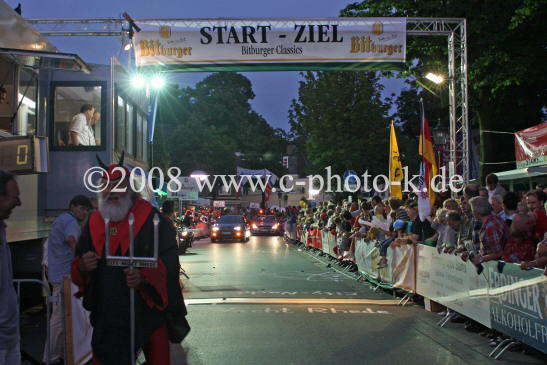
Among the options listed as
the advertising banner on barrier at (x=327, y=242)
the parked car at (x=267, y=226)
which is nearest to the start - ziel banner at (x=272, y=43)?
the advertising banner on barrier at (x=327, y=242)

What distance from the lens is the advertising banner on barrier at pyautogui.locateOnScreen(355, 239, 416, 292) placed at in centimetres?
1125

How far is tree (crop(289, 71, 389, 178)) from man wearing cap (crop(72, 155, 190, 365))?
30.2 metres

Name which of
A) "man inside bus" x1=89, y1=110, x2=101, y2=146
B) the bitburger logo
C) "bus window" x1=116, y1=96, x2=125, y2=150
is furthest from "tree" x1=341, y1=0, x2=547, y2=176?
"man inside bus" x1=89, y1=110, x2=101, y2=146

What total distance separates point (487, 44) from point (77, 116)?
1408 cm

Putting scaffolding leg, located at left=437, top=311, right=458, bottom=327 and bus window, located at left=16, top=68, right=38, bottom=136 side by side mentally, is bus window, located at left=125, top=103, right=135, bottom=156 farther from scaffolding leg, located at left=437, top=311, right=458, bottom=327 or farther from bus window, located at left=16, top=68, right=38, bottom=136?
scaffolding leg, located at left=437, top=311, right=458, bottom=327

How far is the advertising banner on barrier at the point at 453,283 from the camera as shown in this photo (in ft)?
26.3

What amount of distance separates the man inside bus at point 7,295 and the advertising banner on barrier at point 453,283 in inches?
224

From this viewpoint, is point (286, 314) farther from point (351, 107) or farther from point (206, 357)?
point (351, 107)

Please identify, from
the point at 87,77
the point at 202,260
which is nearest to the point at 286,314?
the point at 87,77

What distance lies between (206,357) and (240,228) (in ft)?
92.2

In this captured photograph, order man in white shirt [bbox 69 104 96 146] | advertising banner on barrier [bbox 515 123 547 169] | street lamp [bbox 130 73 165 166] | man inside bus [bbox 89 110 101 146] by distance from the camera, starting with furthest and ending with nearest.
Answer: advertising banner on barrier [bbox 515 123 547 169] < street lamp [bbox 130 73 165 166] < man inside bus [bbox 89 110 101 146] < man in white shirt [bbox 69 104 96 146]

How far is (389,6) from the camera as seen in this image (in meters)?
22.8

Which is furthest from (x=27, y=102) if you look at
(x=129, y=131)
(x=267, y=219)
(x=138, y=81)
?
(x=267, y=219)

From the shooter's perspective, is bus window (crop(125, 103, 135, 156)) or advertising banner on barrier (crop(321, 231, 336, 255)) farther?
advertising banner on barrier (crop(321, 231, 336, 255))
